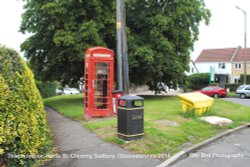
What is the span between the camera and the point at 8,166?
18.4 feet

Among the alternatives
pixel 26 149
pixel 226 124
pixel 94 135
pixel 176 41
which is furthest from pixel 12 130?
pixel 176 41

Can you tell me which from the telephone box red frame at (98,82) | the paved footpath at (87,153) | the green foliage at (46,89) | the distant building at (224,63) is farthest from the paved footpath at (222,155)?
the distant building at (224,63)

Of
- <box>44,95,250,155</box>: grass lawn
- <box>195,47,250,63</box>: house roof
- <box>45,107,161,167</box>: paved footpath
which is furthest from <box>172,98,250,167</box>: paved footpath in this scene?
<box>195,47,250,63</box>: house roof

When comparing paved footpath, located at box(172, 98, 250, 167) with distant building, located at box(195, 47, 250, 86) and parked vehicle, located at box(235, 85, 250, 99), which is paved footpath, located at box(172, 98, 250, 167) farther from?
distant building, located at box(195, 47, 250, 86)

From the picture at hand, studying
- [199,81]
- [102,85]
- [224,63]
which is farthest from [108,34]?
[224,63]

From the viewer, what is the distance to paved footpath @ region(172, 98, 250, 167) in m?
6.93

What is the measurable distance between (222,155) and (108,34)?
45.0ft

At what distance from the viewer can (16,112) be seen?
225 inches

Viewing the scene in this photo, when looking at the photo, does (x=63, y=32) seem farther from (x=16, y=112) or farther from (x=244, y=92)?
(x=244, y=92)

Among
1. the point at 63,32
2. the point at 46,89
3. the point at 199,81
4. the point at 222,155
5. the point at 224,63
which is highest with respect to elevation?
the point at 224,63

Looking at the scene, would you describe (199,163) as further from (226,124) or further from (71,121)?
(71,121)

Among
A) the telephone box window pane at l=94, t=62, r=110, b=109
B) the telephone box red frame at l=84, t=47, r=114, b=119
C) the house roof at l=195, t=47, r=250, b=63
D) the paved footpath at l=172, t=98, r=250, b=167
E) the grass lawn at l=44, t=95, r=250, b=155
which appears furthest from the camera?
the house roof at l=195, t=47, r=250, b=63

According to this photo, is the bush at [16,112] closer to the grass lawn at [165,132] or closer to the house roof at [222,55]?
the grass lawn at [165,132]

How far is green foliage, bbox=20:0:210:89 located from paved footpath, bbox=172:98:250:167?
10.8 m
